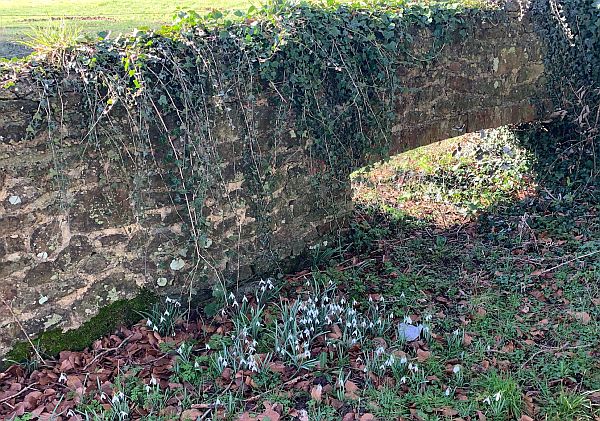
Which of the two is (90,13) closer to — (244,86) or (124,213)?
(244,86)

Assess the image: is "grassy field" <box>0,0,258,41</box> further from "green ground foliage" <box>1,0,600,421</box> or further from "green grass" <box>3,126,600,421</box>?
"green grass" <box>3,126,600,421</box>

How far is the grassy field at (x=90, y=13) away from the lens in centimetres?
478

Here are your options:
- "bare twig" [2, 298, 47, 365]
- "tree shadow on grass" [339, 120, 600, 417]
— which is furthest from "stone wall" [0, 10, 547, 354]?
"tree shadow on grass" [339, 120, 600, 417]

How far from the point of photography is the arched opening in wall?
6.57m

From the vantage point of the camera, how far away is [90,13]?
5.68 metres

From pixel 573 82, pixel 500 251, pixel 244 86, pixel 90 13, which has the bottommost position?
pixel 500 251

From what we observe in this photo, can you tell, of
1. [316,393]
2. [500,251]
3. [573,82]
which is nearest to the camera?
[316,393]

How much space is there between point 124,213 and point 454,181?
4849 mm

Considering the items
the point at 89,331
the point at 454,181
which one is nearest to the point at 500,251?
the point at 454,181

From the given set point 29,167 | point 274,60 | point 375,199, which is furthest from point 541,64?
point 29,167

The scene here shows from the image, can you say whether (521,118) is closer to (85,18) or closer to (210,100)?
(210,100)

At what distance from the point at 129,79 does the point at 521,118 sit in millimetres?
4741

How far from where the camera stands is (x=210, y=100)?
4086 millimetres

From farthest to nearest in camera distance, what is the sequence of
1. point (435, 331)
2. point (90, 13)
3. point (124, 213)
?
point (90, 13)
point (435, 331)
point (124, 213)
